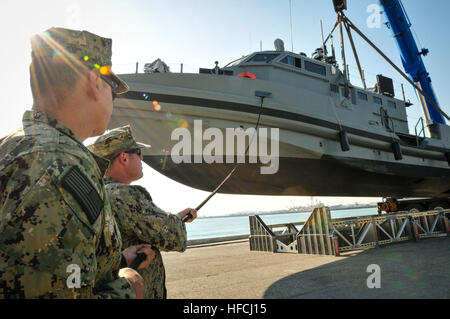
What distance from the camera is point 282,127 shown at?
7523mm

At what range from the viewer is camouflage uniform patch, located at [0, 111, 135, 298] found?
69cm

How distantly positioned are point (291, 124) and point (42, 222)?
727cm

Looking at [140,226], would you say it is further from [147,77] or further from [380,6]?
[380,6]

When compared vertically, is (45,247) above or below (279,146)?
below

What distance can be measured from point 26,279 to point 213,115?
251 inches

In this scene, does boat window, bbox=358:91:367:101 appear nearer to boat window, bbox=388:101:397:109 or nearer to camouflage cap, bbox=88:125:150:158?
boat window, bbox=388:101:397:109

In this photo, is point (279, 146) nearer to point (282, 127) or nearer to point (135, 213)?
point (282, 127)

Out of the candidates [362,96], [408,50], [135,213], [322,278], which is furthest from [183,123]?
[408,50]

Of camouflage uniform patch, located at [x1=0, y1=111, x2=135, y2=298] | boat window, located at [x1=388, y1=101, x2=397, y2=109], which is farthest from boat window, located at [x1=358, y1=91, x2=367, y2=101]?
camouflage uniform patch, located at [x1=0, y1=111, x2=135, y2=298]

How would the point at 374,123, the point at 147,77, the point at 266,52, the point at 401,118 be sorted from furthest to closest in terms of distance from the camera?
the point at 401,118, the point at 374,123, the point at 266,52, the point at 147,77

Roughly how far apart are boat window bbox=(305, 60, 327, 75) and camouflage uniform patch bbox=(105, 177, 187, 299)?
28.8 feet

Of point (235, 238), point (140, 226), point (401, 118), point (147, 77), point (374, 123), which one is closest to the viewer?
point (140, 226)
